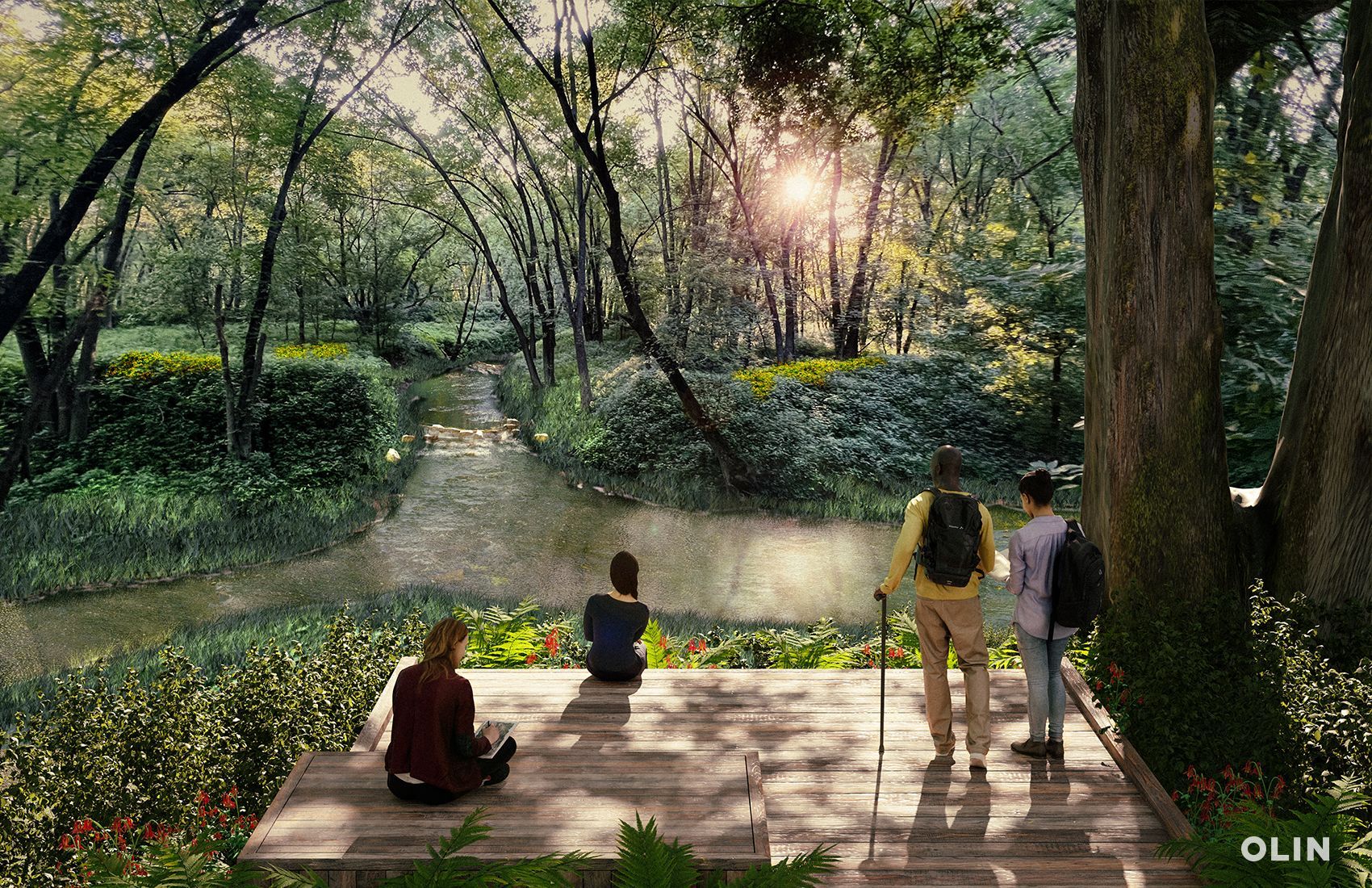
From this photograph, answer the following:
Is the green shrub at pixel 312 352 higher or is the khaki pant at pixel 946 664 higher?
the green shrub at pixel 312 352

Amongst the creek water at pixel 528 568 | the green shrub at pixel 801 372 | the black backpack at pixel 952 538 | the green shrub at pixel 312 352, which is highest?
the green shrub at pixel 312 352

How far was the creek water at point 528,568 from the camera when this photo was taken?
31.0 ft

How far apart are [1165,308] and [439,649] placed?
589cm

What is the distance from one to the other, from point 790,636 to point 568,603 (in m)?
3.93

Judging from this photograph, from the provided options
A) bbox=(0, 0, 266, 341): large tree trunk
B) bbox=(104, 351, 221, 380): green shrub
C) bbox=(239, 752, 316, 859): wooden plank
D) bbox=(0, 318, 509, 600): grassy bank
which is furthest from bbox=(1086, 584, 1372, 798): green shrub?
bbox=(104, 351, 221, 380): green shrub

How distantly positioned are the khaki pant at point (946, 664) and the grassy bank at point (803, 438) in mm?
9691

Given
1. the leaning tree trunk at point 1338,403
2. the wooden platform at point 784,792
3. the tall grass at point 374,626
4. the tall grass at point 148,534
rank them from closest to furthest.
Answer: the wooden platform at point 784,792 < the leaning tree trunk at point 1338,403 < the tall grass at point 374,626 < the tall grass at point 148,534

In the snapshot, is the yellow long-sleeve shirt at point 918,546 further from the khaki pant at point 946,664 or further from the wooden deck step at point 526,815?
the wooden deck step at point 526,815

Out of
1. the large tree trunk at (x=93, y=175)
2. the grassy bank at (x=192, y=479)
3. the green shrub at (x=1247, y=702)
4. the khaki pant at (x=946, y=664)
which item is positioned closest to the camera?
the green shrub at (x=1247, y=702)

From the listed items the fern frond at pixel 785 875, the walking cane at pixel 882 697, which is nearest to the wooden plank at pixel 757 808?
the fern frond at pixel 785 875

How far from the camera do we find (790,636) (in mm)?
7234

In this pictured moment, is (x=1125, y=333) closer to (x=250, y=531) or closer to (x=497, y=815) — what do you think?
(x=497, y=815)

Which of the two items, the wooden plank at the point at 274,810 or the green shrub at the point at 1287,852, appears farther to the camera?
the wooden plank at the point at 274,810

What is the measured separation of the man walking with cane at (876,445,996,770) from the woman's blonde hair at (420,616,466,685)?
230cm
